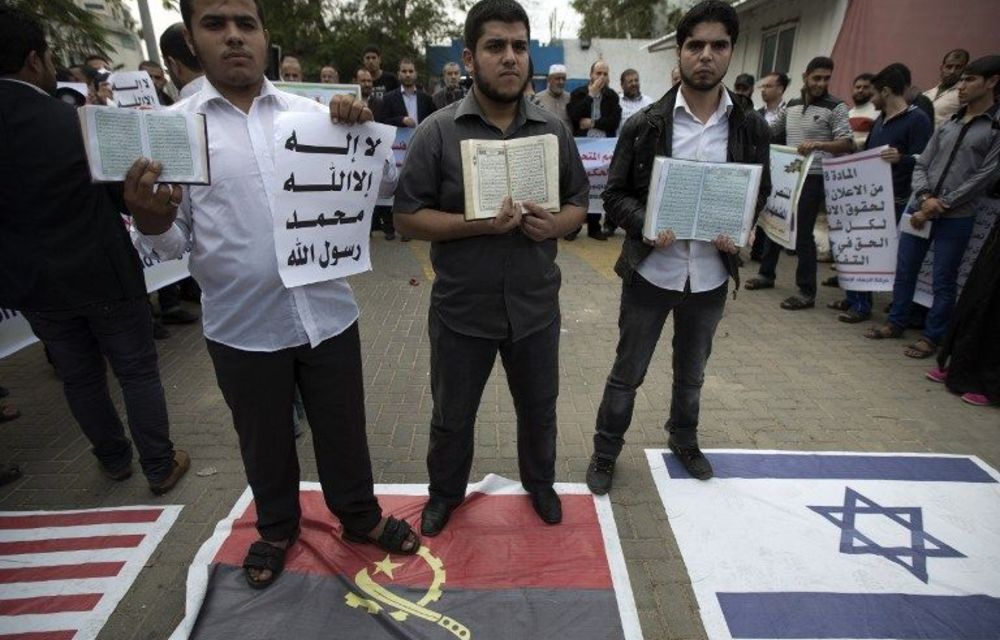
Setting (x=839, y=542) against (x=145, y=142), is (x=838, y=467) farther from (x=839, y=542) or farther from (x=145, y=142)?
(x=145, y=142)

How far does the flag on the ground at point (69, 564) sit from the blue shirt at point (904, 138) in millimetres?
6387

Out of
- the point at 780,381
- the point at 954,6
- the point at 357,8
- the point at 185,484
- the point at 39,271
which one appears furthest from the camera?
the point at 357,8

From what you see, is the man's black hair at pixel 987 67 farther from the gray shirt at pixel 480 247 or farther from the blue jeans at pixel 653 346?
the gray shirt at pixel 480 247

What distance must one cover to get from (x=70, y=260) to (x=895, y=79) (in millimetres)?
6559

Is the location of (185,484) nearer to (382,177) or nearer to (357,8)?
(382,177)

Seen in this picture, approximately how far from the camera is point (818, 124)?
5738 mm

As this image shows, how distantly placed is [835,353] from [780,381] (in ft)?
3.05

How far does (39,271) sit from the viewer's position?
2662mm

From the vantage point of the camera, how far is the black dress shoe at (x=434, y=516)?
2814 millimetres

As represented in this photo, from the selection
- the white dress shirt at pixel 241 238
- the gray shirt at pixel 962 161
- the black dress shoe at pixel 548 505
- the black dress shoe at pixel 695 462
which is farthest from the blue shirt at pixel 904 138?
the white dress shirt at pixel 241 238

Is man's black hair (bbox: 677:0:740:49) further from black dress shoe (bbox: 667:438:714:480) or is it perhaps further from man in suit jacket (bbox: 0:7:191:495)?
man in suit jacket (bbox: 0:7:191:495)

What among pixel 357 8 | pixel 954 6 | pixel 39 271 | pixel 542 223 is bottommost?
pixel 39 271

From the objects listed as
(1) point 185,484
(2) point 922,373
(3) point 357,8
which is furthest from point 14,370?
(3) point 357,8

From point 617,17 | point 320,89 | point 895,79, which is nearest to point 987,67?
point 895,79
